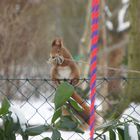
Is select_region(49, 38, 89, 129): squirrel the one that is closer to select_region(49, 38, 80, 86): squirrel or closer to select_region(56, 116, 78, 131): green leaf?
select_region(49, 38, 80, 86): squirrel

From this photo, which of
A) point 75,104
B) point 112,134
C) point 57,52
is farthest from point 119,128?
point 57,52

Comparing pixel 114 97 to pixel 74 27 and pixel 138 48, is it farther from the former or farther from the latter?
pixel 74 27

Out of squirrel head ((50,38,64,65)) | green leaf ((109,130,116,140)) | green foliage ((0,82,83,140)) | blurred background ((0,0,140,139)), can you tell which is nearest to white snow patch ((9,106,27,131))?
green foliage ((0,82,83,140))

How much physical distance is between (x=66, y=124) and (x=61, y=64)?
0.35 meters

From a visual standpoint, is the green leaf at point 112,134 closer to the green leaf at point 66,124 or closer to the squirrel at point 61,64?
the green leaf at point 66,124

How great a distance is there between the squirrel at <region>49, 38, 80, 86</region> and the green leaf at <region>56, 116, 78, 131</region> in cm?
29

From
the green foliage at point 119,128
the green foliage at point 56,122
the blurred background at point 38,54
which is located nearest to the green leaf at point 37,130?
the green foliage at point 56,122

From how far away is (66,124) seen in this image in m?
2.50

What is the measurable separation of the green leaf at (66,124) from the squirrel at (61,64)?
290 mm

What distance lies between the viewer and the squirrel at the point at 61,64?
8.70 feet

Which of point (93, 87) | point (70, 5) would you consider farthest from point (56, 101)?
point (70, 5)

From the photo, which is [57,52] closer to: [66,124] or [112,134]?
[66,124]

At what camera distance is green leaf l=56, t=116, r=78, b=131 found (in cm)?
249

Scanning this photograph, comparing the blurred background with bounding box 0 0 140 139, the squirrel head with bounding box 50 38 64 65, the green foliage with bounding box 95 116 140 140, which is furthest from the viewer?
Answer: the blurred background with bounding box 0 0 140 139
